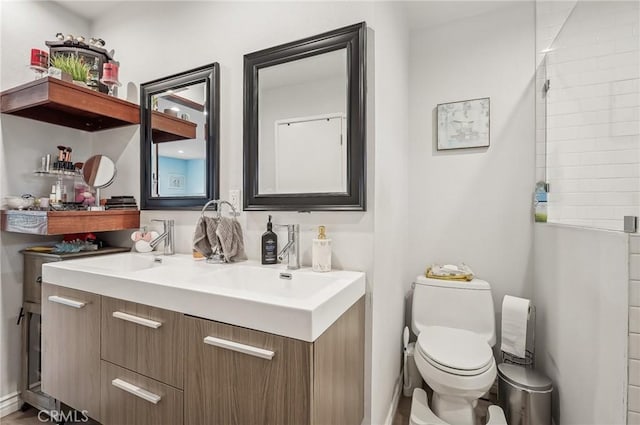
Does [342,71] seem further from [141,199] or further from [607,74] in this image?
[141,199]

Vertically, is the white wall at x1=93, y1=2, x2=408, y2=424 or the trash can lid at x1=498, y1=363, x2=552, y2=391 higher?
the white wall at x1=93, y1=2, x2=408, y2=424

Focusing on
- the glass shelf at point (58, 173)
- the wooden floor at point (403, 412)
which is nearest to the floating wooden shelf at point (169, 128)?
the glass shelf at point (58, 173)

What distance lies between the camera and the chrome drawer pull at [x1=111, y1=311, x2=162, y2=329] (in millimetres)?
1074

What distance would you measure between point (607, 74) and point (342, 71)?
3.71ft

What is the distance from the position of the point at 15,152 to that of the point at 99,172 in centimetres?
43

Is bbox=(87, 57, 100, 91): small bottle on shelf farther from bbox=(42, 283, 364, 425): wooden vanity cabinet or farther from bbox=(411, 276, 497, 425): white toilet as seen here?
bbox=(411, 276, 497, 425): white toilet

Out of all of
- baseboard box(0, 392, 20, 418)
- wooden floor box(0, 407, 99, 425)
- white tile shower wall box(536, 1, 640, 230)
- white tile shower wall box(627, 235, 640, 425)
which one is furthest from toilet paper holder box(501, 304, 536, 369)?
baseboard box(0, 392, 20, 418)

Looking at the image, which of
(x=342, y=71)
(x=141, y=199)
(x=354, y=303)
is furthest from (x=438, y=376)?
(x=141, y=199)

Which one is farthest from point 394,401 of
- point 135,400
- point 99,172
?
point 99,172

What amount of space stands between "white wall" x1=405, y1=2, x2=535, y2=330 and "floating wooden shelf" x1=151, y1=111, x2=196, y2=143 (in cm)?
157

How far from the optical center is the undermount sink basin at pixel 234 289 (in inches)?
33.9

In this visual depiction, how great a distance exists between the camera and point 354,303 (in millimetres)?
1183

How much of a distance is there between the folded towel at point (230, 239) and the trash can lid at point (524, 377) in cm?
161

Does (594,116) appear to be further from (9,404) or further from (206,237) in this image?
(9,404)
